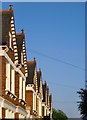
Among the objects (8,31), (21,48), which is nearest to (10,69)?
(8,31)

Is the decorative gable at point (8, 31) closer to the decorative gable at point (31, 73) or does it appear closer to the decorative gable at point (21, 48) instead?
the decorative gable at point (21, 48)

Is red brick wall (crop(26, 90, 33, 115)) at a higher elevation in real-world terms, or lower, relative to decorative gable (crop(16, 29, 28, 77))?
lower

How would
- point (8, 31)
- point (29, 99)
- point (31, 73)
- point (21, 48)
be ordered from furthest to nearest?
point (31, 73)
point (29, 99)
point (21, 48)
point (8, 31)

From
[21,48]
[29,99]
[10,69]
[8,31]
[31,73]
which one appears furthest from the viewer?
[31,73]

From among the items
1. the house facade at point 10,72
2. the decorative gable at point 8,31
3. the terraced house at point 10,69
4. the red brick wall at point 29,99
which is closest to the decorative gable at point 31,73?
the red brick wall at point 29,99

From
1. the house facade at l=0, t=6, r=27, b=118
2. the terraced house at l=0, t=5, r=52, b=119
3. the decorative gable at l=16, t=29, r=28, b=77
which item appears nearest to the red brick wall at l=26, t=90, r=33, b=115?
the terraced house at l=0, t=5, r=52, b=119

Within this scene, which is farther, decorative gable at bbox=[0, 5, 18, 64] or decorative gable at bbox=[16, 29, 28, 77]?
decorative gable at bbox=[16, 29, 28, 77]

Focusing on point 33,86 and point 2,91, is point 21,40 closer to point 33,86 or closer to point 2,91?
point 33,86

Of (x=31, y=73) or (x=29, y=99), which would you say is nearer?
(x=29, y=99)

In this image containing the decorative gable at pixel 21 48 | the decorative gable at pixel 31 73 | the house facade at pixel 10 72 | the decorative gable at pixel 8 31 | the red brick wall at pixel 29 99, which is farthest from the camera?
the decorative gable at pixel 31 73

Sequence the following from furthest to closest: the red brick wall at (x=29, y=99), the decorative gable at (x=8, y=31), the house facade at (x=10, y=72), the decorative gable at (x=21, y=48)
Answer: the red brick wall at (x=29, y=99) → the decorative gable at (x=21, y=48) → the decorative gable at (x=8, y=31) → the house facade at (x=10, y=72)

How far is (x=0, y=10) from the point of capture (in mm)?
28078

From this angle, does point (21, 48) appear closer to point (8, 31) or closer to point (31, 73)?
point (8, 31)

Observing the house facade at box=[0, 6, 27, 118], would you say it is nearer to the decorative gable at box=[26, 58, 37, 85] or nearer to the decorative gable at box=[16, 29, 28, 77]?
the decorative gable at box=[16, 29, 28, 77]
